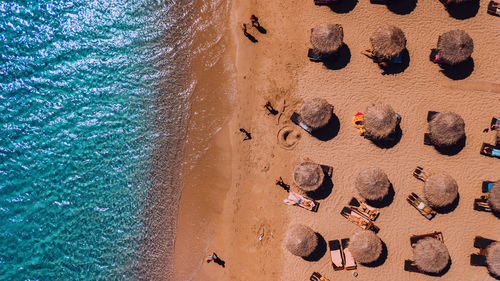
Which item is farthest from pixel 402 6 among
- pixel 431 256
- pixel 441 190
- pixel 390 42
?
pixel 431 256

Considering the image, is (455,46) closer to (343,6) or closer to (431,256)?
(343,6)

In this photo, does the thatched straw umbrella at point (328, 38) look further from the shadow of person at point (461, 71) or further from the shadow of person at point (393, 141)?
the shadow of person at point (461, 71)

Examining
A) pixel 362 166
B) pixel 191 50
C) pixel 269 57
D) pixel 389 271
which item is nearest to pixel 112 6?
pixel 191 50

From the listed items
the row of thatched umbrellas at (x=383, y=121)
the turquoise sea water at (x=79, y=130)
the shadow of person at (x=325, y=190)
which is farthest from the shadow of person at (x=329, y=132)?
the turquoise sea water at (x=79, y=130)

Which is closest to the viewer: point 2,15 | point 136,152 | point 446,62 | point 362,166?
point 446,62

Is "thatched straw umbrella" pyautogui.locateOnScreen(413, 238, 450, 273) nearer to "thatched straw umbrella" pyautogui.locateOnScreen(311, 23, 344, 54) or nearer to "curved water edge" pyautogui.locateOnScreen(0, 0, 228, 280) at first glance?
"thatched straw umbrella" pyautogui.locateOnScreen(311, 23, 344, 54)

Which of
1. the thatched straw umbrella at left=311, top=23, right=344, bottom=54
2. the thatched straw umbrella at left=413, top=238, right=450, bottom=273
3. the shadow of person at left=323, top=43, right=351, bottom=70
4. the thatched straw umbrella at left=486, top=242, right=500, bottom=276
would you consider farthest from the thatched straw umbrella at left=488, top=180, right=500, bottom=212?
the thatched straw umbrella at left=311, top=23, right=344, bottom=54

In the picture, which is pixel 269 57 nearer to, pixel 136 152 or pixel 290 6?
pixel 290 6
